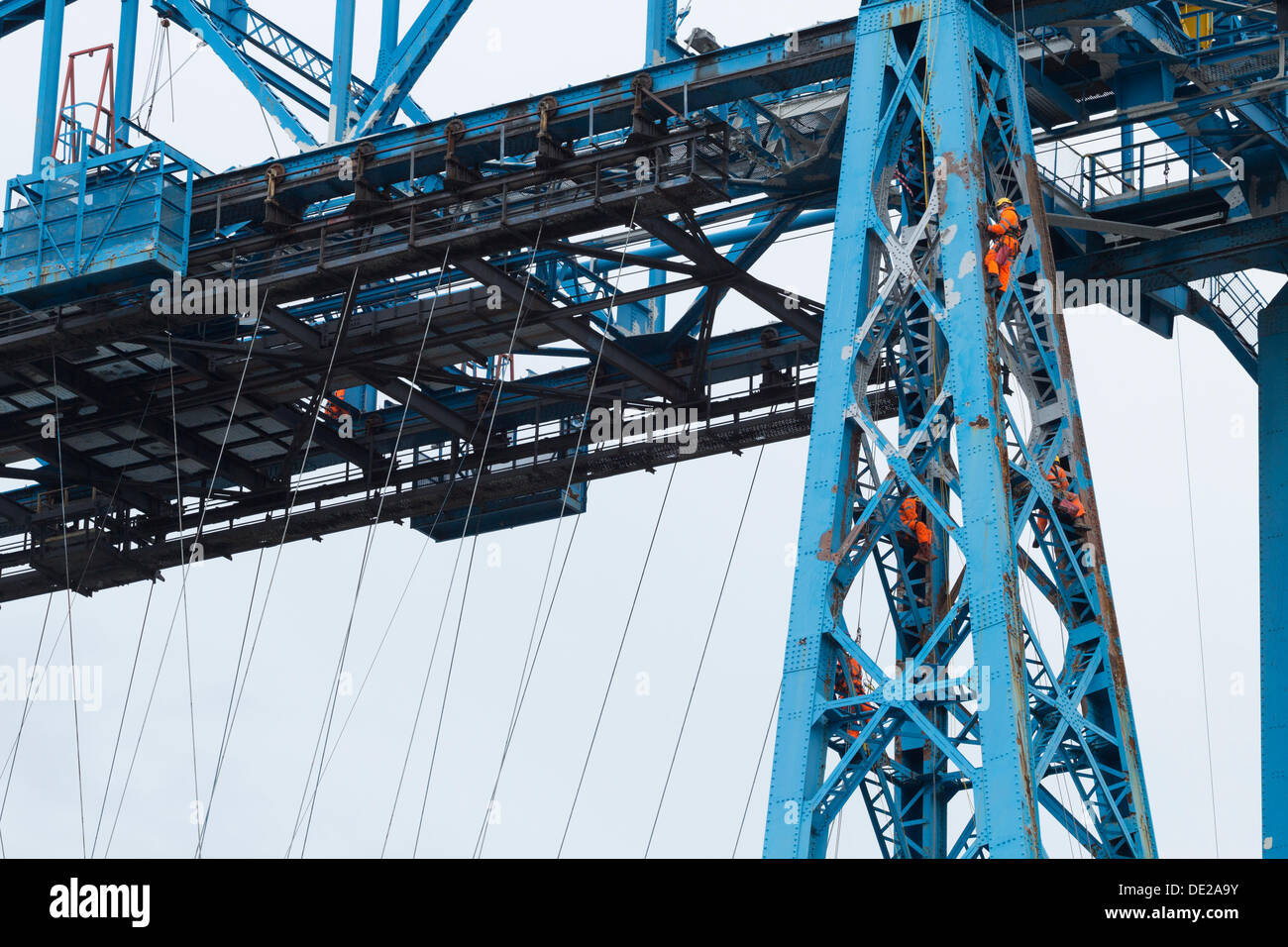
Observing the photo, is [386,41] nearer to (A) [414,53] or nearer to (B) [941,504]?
(A) [414,53]

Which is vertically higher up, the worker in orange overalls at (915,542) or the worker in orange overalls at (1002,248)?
the worker in orange overalls at (1002,248)

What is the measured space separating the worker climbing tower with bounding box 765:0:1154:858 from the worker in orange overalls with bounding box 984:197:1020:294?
19cm

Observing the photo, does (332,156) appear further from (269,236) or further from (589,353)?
(589,353)

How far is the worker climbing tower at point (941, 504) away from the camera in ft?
94.9

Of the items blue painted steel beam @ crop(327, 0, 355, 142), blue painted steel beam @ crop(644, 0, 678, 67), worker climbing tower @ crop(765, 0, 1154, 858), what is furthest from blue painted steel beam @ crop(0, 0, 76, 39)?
worker climbing tower @ crop(765, 0, 1154, 858)

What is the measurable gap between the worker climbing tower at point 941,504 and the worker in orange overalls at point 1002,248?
189mm

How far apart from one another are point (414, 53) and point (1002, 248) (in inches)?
547

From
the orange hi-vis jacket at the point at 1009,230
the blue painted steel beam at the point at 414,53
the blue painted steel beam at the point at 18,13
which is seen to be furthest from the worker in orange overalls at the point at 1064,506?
the blue painted steel beam at the point at 18,13

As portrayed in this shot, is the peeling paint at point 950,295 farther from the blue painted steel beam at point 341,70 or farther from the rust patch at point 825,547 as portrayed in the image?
the blue painted steel beam at point 341,70

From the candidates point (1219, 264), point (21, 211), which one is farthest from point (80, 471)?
point (1219, 264)

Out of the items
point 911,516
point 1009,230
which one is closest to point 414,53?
point 1009,230

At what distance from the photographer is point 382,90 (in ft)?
139

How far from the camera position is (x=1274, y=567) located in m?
38.8

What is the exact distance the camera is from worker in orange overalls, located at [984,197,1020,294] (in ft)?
102
